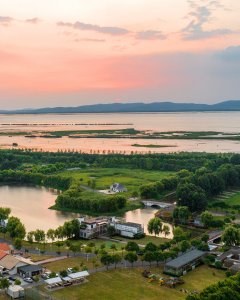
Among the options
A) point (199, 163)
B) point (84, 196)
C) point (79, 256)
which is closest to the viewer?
point (79, 256)

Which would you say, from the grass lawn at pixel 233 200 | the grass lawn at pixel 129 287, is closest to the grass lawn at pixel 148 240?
the grass lawn at pixel 129 287

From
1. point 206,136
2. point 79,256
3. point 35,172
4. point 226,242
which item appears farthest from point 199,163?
point 206,136

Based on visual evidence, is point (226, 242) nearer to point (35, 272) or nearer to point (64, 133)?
point (35, 272)

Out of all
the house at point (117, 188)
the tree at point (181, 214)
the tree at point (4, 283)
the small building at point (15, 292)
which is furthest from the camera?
the house at point (117, 188)

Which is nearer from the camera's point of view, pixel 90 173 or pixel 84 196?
pixel 84 196

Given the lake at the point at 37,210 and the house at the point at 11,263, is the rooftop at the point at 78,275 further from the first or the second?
the lake at the point at 37,210

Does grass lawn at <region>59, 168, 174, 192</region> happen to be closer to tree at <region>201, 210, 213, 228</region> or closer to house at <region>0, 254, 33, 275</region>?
tree at <region>201, 210, 213, 228</region>
